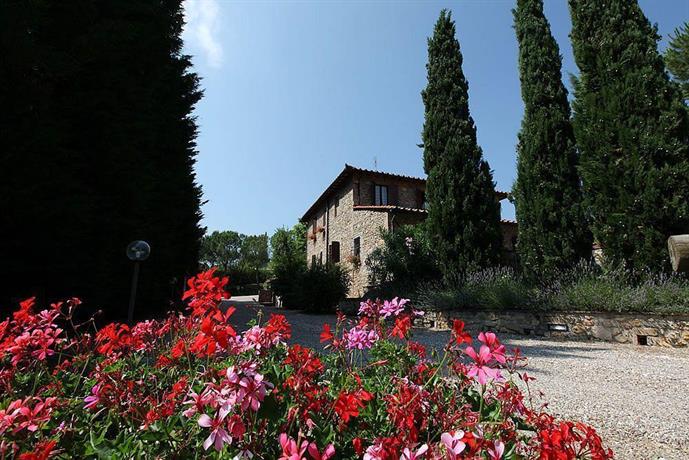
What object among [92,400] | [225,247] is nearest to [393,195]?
[92,400]

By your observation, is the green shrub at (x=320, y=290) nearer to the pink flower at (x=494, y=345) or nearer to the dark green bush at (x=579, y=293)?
the dark green bush at (x=579, y=293)

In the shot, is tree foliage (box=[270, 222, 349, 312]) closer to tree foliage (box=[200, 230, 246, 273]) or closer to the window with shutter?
the window with shutter

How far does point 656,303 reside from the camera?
6555 mm

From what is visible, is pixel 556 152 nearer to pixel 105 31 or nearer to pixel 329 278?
pixel 329 278

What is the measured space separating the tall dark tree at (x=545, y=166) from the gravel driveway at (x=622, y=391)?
11.2 feet

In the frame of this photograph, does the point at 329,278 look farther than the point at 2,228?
Yes

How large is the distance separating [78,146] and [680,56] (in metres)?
18.8

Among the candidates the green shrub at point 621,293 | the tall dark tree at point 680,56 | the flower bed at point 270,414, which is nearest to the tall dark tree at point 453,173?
the green shrub at point 621,293

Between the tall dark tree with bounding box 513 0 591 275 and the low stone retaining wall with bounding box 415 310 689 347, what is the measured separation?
236 centimetres

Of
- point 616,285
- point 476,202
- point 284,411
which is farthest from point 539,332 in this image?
point 284,411

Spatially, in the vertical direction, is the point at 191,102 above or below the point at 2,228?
above

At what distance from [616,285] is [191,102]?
1149cm

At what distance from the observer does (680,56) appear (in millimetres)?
13617

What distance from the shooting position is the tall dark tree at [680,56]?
1347 cm
